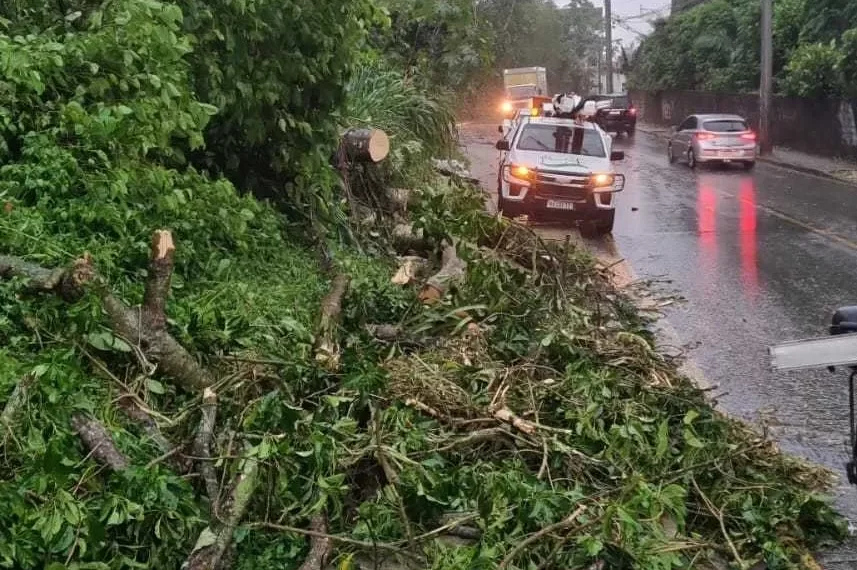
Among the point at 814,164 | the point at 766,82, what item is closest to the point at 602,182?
the point at 814,164

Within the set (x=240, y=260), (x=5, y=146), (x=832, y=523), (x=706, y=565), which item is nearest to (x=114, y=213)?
(x=5, y=146)

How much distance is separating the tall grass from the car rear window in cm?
1224

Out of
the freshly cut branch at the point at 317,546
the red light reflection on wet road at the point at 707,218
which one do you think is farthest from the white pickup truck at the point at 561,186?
the freshly cut branch at the point at 317,546

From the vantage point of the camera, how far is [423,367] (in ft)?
19.3

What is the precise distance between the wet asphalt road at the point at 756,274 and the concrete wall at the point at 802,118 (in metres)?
4.92

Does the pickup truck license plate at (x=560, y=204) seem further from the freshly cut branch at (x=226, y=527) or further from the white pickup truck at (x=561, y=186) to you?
the freshly cut branch at (x=226, y=527)

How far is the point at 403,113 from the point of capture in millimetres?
14500

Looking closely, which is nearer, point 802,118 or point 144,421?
point 144,421

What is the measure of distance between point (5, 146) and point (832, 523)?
5443 mm

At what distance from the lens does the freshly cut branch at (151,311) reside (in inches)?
199

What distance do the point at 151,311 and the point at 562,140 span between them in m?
11.5

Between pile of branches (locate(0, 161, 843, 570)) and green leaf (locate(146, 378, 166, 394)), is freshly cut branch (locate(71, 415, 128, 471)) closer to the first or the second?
pile of branches (locate(0, 161, 843, 570))

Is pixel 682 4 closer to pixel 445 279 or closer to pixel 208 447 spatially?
pixel 445 279

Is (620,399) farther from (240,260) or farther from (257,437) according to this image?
(240,260)
